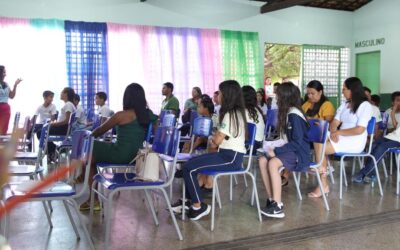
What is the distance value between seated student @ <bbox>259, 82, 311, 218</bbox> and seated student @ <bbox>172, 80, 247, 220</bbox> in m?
0.34

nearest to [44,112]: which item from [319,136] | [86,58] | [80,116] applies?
[80,116]

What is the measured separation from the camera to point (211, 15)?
9336mm

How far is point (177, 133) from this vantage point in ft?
9.31

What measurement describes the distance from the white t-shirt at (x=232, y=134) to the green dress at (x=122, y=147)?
0.68 metres

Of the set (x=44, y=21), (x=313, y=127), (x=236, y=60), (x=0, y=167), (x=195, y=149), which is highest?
(x=44, y=21)

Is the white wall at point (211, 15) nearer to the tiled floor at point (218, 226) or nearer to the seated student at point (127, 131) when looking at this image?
the tiled floor at point (218, 226)

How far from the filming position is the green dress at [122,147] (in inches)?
131

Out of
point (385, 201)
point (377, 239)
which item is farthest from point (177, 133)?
point (385, 201)

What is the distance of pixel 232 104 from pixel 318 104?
5.34 ft

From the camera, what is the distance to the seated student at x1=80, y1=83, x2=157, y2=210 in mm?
3328

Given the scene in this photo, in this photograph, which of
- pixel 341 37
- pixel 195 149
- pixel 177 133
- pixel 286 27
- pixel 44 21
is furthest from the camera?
pixel 341 37

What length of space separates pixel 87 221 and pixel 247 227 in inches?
48.7

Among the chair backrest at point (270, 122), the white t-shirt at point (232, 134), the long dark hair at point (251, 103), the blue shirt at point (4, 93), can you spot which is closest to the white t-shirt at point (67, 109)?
the blue shirt at point (4, 93)

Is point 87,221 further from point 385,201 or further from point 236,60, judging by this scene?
point 236,60
